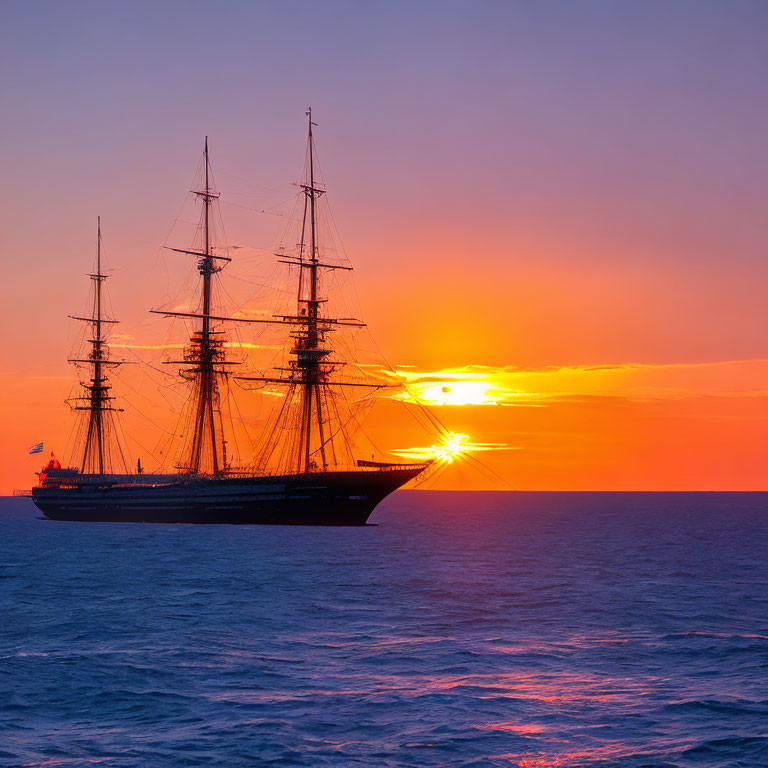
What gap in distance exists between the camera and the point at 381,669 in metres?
32.9

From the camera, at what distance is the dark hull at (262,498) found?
10981 cm

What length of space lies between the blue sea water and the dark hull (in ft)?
126

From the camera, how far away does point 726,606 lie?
52.2m

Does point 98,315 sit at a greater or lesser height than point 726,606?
greater

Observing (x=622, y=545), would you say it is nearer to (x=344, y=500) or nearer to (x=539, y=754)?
(x=344, y=500)

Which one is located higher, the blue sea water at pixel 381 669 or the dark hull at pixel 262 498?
the dark hull at pixel 262 498

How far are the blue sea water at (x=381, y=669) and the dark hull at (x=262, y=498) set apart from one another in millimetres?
38452

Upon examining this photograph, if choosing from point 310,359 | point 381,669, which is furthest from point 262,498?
point 381,669

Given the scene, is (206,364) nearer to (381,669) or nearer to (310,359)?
(310,359)

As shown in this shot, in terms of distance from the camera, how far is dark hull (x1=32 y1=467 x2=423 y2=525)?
109812 millimetres

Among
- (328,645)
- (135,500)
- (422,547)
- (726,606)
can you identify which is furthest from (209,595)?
(135,500)

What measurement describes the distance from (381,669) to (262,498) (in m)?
82.1

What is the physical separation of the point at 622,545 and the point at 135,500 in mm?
62461

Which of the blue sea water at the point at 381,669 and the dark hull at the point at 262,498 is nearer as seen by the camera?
the blue sea water at the point at 381,669
